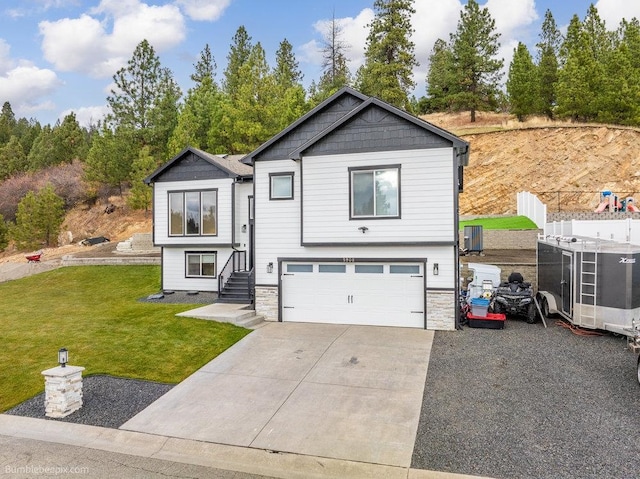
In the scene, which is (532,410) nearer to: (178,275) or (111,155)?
(178,275)

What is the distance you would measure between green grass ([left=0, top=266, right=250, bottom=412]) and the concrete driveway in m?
0.89

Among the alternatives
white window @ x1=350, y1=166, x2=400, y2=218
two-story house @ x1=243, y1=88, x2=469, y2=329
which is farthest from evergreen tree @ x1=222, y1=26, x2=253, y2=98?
white window @ x1=350, y1=166, x2=400, y2=218

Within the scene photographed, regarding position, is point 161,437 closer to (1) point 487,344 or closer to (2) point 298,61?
(1) point 487,344

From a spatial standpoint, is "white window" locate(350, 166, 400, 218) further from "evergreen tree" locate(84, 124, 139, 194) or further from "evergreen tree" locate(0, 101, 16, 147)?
"evergreen tree" locate(0, 101, 16, 147)

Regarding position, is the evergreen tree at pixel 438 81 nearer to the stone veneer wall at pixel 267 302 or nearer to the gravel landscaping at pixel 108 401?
the stone veneer wall at pixel 267 302

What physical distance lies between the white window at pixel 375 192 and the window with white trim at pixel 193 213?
7.30 metres

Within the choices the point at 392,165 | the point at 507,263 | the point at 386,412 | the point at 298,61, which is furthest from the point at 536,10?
the point at 386,412

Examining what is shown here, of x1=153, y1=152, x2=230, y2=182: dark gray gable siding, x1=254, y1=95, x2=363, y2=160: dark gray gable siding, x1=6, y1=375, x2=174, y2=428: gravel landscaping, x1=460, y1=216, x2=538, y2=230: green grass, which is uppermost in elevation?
x1=254, y1=95, x2=363, y2=160: dark gray gable siding

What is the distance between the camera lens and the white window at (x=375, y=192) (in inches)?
479

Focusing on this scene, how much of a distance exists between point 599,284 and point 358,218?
6715mm

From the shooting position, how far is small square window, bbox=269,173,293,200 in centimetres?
1353

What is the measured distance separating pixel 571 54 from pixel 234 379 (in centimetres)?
3981

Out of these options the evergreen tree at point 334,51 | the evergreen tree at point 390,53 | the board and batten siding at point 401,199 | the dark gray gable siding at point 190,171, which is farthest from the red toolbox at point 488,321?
the evergreen tree at point 334,51

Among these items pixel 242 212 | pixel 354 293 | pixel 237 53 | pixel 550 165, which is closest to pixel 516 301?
pixel 354 293
